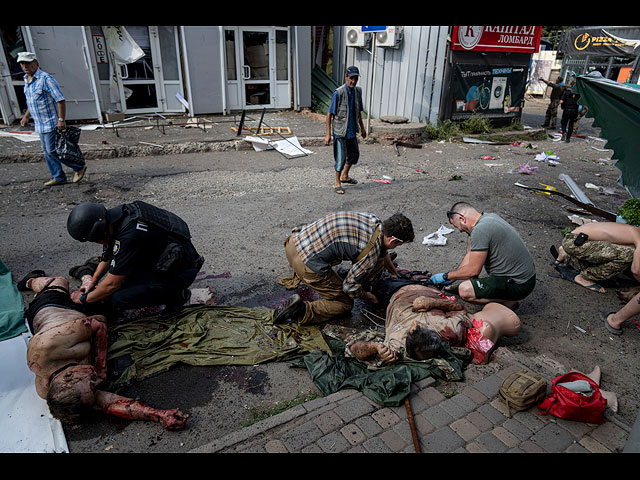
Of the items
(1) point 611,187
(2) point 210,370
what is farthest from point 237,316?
(1) point 611,187

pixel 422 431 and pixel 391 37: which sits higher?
pixel 391 37

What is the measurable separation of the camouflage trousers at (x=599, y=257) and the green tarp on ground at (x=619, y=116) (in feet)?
2.10

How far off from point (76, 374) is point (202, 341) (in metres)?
1.05

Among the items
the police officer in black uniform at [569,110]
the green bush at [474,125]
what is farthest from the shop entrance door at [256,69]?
the police officer in black uniform at [569,110]

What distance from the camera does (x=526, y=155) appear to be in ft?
34.5

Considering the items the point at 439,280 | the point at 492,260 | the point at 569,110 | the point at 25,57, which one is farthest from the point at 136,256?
the point at 569,110

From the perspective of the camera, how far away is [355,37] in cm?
1233

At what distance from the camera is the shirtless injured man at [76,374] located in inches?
107

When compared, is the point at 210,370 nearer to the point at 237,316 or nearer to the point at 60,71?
the point at 237,316

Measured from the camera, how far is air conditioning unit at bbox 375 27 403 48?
37.2 ft

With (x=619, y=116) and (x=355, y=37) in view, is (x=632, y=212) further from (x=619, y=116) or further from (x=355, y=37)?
(x=355, y=37)

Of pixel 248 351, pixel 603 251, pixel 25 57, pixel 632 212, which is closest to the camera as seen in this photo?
pixel 248 351
